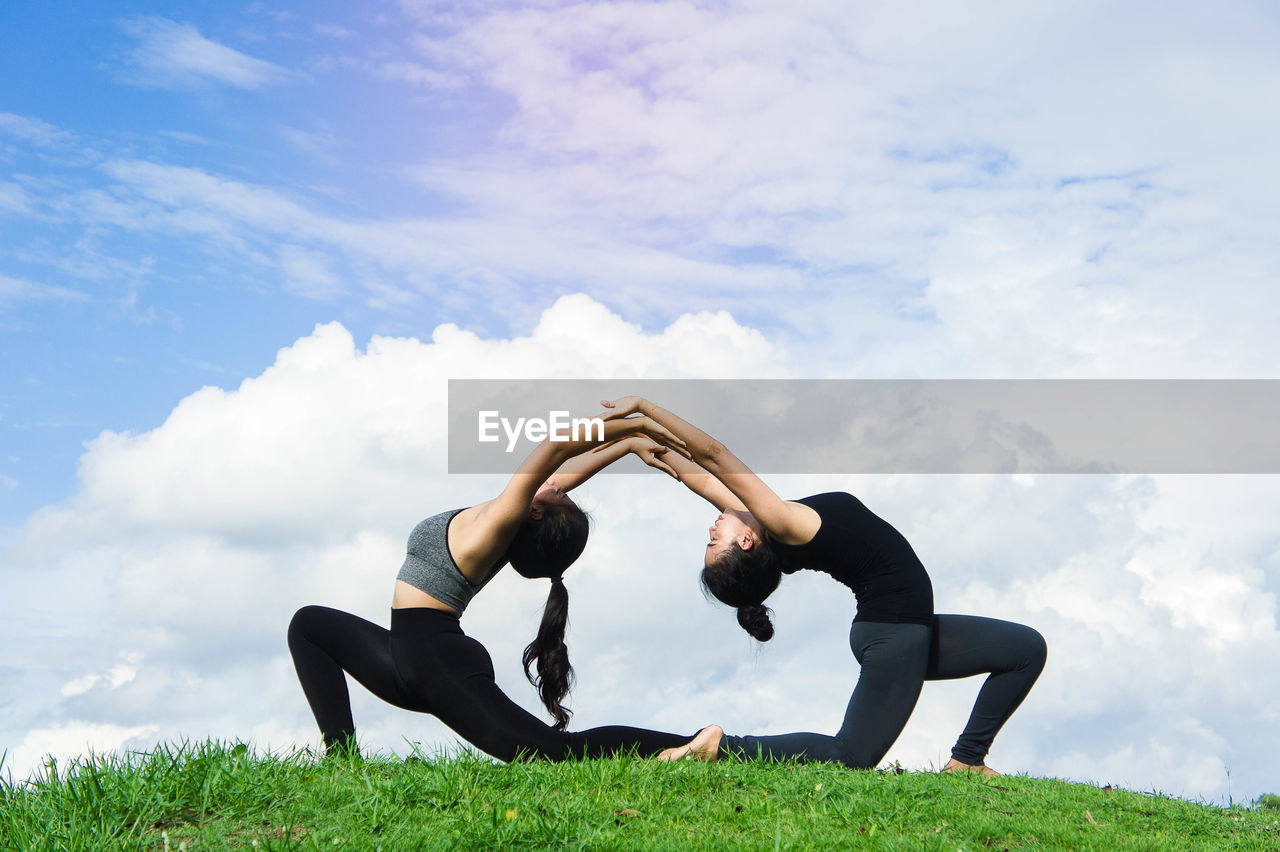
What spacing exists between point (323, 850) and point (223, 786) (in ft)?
4.09

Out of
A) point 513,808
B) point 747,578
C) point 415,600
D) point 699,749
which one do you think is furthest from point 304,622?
point 747,578

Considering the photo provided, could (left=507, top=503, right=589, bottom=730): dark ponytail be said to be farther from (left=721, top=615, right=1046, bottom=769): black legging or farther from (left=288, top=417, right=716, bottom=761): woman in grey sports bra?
(left=721, top=615, right=1046, bottom=769): black legging

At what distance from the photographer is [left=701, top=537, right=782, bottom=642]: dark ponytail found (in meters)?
7.54

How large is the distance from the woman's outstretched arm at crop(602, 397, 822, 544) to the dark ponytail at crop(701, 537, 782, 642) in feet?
0.74

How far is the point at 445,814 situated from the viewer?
5.30m

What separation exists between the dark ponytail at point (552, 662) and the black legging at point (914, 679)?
1.37m

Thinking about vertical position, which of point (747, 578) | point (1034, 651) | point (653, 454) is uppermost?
point (653, 454)

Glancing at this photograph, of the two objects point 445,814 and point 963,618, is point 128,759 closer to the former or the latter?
point 445,814

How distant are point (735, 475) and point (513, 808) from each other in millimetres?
2708

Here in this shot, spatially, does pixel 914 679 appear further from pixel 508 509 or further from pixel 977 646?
pixel 508 509

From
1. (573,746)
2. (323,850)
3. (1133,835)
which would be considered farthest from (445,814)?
(1133,835)

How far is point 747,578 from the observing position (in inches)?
299

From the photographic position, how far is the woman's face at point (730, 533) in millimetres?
7551

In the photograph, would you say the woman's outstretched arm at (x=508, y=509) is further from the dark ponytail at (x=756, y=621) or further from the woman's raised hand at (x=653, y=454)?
the dark ponytail at (x=756, y=621)
